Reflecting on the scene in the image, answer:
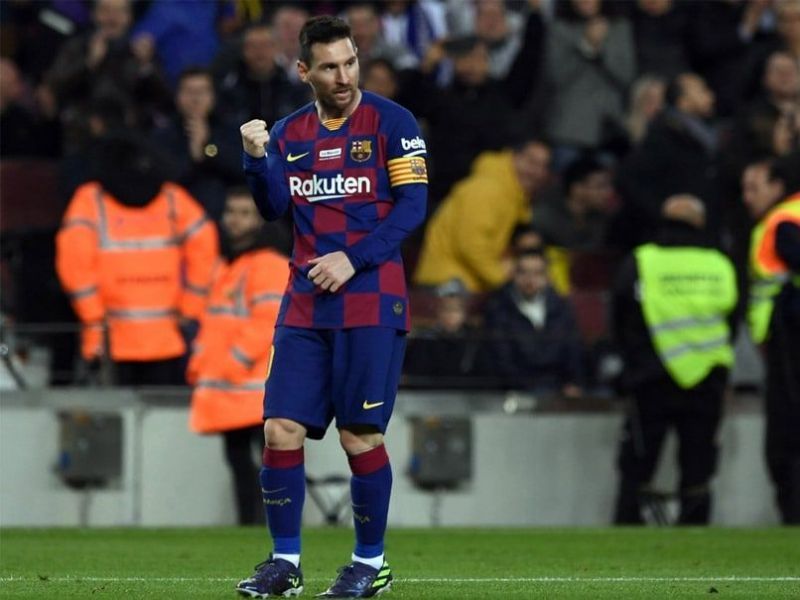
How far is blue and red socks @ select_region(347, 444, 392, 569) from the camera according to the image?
788cm

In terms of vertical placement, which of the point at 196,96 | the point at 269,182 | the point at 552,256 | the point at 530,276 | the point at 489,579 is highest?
the point at 196,96

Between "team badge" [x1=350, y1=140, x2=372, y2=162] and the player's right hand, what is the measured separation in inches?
13.8

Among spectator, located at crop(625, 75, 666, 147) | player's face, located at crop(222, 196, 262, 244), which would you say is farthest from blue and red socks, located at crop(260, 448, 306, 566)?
spectator, located at crop(625, 75, 666, 147)

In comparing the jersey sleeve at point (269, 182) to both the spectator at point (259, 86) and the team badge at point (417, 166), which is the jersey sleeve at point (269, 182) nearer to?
the team badge at point (417, 166)

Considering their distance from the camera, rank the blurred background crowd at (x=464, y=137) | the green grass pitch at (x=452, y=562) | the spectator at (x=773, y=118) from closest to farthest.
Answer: the green grass pitch at (x=452, y=562) < the blurred background crowd at (x=464, y=137) < the spectator at (x=773, y=118)

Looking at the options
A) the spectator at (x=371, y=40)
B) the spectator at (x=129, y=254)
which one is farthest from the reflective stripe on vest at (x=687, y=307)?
the spectator at (x=371, y=40)

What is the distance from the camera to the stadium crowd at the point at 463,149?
47.1 feet

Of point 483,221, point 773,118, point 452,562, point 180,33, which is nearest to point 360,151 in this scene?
point 452,562

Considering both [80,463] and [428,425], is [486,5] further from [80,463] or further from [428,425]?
[80,463]

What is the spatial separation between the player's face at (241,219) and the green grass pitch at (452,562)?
6.29 ft

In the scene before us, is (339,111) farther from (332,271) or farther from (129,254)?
(129,254)

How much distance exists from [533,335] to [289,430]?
7.32 m

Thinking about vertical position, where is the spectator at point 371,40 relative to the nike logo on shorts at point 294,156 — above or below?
above

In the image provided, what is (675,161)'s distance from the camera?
15734 millimetres
